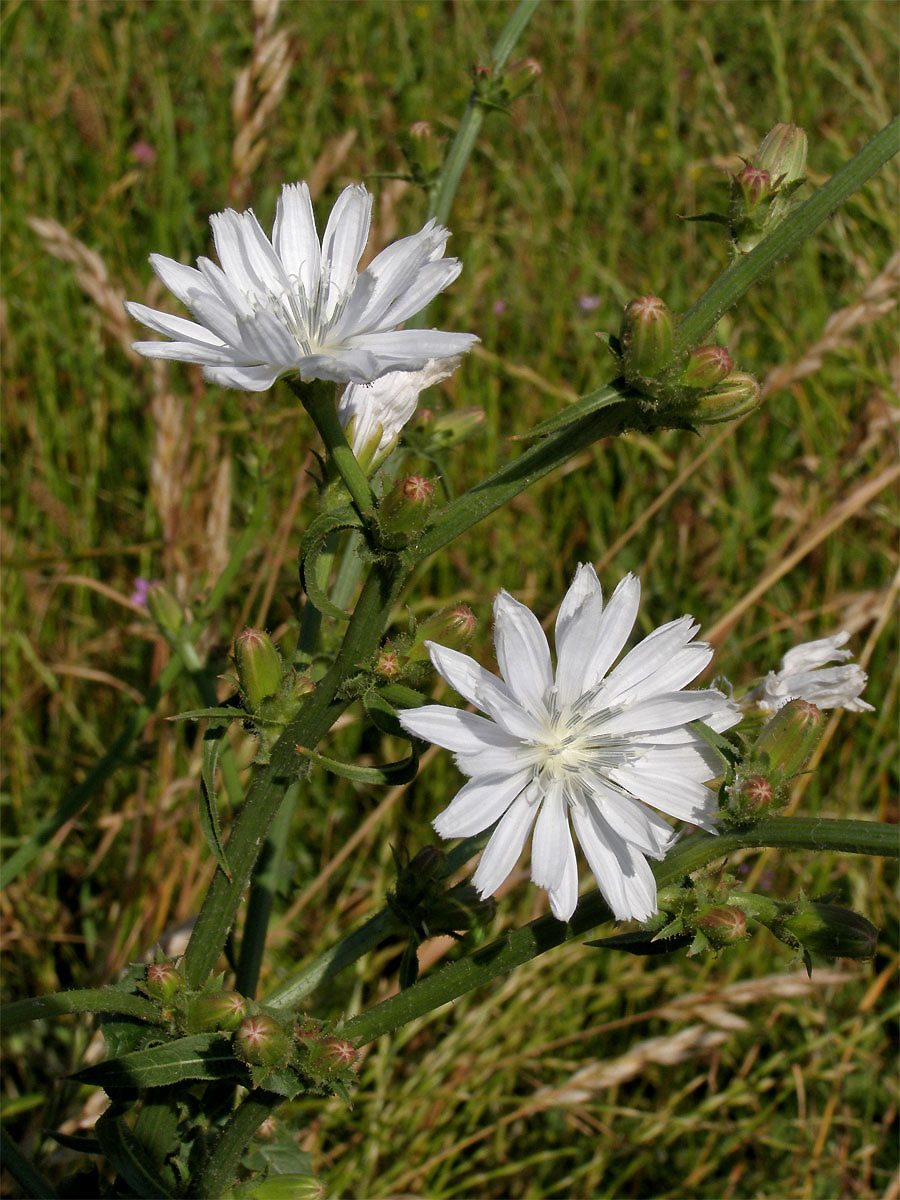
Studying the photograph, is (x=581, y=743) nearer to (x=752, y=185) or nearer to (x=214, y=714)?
(x=214, y=714)

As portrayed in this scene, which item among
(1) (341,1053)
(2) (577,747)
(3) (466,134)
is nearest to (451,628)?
A: (2) (577,747)

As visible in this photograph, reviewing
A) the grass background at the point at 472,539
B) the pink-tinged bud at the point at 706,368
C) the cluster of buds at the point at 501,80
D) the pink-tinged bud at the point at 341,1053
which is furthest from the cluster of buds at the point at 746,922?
the cluster of buds at the point at 501,80

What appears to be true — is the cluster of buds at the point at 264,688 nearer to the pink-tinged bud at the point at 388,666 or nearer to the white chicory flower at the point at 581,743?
the pink-tinged bud at the point at 388,666

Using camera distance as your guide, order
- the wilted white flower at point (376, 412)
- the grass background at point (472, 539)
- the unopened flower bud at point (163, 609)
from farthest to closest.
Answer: the grass background at point (472, 539), the unopened flower bud at point (163, 609), the wilted white flower at point (376, 412)

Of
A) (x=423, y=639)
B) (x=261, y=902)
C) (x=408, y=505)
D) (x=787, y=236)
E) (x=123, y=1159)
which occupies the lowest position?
(x=123, y=1159)

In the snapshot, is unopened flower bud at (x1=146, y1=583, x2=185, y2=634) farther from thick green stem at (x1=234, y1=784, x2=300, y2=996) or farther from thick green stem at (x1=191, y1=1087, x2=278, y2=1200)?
thick green stem at (x1=191, y1=1087, x2=278, y2=1200)

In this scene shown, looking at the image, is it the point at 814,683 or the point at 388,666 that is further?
the point at 814,683
